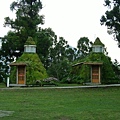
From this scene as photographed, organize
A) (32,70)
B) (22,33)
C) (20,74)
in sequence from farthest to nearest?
(22,33)
(20,74)
(32,70)

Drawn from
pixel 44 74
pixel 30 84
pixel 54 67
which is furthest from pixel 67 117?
pixel 54 67

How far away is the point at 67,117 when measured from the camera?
1220 cm

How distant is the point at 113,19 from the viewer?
39031 mm

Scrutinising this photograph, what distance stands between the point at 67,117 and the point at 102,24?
29005 millimetres

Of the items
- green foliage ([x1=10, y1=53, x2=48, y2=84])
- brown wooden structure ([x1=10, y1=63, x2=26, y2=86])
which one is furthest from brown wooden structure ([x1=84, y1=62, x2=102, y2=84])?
brown wooden structure ([x1=10, y1=63, x2=26, y2=86])

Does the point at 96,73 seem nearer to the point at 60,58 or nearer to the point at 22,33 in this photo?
the point at 22,33

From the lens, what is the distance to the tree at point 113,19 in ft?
126

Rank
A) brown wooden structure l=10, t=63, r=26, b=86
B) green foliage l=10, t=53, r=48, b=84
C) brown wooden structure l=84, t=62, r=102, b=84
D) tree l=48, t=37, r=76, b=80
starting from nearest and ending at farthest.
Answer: green foliage l=10, t=53, r=48, b=84, brown wooden structure l=10, t=63, r=26, b=86, brown wooden structure l=84, t=62, r=102, b=84, tree l=48, t=37, r=76, b=80

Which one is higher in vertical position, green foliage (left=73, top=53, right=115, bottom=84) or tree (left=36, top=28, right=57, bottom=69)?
tree (left=36, top=28, right=57, bottom=69)

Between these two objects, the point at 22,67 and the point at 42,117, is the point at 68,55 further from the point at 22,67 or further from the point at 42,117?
the point at 42,117

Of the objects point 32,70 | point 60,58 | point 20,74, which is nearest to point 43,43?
point 20,74

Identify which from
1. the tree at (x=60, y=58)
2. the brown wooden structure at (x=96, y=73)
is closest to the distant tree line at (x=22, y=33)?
the tree at (x=60, y=58)

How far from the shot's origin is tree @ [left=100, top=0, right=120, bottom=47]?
3838 centimetres

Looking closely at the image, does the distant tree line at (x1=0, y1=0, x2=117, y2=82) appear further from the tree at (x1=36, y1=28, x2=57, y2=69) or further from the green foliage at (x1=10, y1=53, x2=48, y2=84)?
the green foliage at (x1=10, y1=53, x2=48, y2=84)
